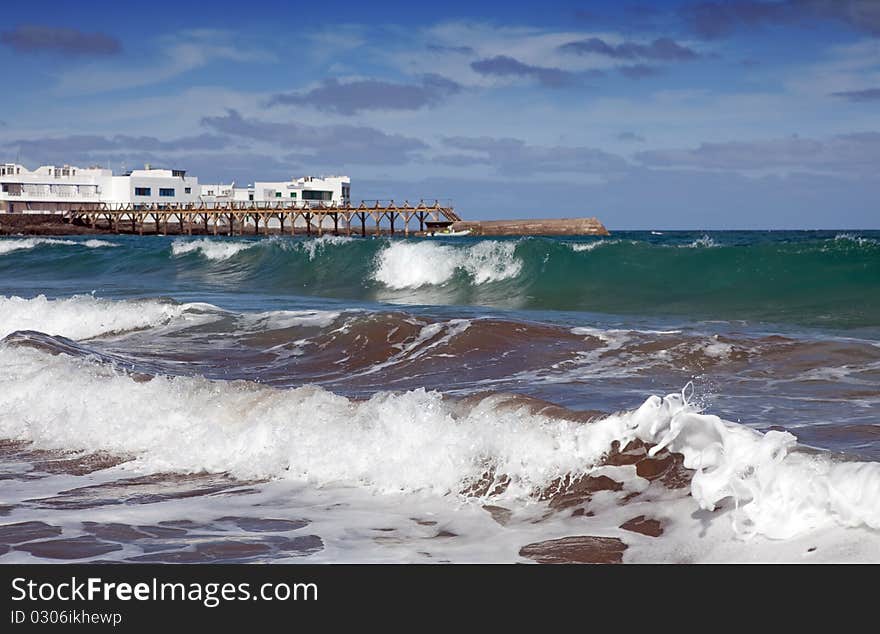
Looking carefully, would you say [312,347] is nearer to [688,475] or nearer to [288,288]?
[688,475]

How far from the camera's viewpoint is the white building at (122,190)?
85625mm

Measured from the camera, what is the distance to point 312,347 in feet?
39.0

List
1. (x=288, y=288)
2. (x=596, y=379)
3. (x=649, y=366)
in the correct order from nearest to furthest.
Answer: (x=596, y=379) < (x=649, y=366) < (x=288, y=288)

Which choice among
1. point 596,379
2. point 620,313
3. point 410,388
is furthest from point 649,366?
point 620,313

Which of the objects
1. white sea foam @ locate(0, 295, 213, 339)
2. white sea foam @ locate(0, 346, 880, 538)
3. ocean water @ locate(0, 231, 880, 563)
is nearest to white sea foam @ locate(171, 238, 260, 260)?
white sea foam @ locate(0, 295, 213, 339)

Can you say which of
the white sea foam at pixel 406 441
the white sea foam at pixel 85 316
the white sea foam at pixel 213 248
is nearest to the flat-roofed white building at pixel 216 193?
the white sea foam at pixel 213 248

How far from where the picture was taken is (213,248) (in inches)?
1409

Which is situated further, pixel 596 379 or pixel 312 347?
pixel 312 347

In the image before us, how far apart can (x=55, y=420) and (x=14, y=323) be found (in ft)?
24.2

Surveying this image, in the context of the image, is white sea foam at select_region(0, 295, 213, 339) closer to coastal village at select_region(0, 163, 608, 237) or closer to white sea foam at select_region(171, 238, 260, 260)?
white sea foam at select_region(171, 238, 260, 260)

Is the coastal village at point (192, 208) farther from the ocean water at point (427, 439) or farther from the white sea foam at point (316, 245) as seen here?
the ocean water at point (427, 439)

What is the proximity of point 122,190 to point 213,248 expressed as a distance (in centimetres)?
5489

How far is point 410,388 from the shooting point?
926cm
